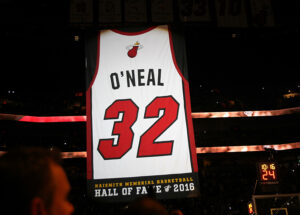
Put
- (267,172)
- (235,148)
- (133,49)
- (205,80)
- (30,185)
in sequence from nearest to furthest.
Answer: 1. (30,185)
2. (133,49)
3. (267,172)
4. (205,80)
5. (235,148)

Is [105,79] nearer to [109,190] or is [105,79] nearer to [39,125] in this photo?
[109,190]

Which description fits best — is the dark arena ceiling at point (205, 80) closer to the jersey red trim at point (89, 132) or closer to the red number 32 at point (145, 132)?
the jersey red trim at point (89, 132)

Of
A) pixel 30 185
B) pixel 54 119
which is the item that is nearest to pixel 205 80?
pixel 54 119

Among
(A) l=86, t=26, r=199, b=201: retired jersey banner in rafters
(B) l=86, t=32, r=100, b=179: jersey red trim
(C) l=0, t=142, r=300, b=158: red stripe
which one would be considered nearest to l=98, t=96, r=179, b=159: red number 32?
(A) l=86, t=26, r=199, b=201: retired jersey banner in rafters

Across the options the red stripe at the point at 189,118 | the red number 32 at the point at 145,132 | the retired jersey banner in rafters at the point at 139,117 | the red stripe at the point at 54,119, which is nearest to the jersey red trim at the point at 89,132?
the retired jersey banner in rafters at the point at 139,117

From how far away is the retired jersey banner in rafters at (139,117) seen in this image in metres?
3.85

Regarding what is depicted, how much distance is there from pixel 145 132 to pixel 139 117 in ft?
0.74

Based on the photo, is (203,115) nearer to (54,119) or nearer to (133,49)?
(54,119)

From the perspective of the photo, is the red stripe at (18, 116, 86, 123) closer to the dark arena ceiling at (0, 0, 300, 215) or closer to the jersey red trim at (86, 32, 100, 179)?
the dark arena ceiling at (0, 0, 300, 215)

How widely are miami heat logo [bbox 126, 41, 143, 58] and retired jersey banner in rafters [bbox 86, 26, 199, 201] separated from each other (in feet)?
0.05

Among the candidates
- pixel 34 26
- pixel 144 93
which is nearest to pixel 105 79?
pixel 144 93

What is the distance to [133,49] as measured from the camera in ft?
15.2

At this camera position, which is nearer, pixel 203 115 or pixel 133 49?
pixel 133 49

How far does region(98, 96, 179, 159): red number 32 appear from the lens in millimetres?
4004
